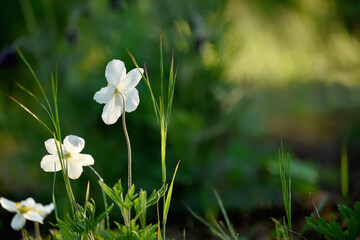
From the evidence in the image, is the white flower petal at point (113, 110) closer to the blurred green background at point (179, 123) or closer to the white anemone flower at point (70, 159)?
the white anemone flower at point (70, 159)

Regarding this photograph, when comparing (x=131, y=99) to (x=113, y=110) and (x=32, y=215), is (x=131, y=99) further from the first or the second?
(x=32, y=215)

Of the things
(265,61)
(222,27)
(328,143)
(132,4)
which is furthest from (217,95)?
(265,61)

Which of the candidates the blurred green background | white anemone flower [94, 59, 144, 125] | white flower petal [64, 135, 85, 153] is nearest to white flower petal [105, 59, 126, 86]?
white anemone flower [94, 59, 144, 125]

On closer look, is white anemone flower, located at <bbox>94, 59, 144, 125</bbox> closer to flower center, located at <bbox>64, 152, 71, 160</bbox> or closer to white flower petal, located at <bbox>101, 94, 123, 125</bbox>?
white flower petal, located at <bbox>101, 94, 123, 125</bbox>

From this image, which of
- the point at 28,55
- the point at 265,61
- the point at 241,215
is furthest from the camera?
the point at 265,61

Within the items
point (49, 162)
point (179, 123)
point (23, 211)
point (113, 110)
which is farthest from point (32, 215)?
point (179, 123)

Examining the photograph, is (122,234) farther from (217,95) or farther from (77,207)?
(217,95)
